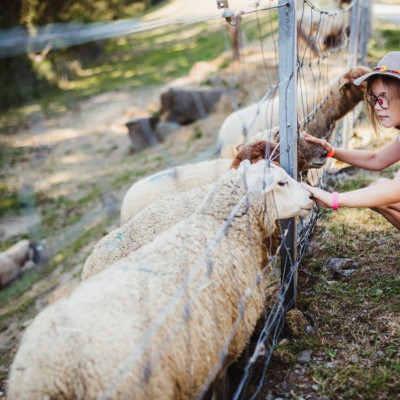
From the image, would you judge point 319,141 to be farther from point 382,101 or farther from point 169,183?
point 169,183

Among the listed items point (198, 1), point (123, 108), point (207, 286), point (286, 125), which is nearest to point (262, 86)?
point (123, 108)

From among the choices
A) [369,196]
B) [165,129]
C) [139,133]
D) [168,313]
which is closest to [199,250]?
[168,313]

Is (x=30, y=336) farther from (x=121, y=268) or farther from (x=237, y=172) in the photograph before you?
(x=237, y=172)

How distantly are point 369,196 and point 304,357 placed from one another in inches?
37.7

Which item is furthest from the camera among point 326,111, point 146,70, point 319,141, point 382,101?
point 146,70

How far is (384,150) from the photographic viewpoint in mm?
2760

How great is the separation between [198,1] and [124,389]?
68.1ft

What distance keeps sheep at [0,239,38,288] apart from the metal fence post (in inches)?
155

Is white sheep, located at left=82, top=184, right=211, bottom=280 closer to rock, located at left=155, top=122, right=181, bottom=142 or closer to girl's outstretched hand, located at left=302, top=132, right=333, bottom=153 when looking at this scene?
girl's outstretched hand, located at left=302, top=132, right=333, bottom=153

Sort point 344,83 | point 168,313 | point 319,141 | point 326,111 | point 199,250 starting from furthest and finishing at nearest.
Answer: point 344,83 → point 326,111 → point 319,141 → point 199,250 → point 168,313

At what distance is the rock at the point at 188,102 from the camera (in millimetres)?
9016

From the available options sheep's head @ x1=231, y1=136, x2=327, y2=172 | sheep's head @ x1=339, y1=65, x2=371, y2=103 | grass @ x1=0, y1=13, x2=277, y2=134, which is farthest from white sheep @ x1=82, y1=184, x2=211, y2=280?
grass @ x1=0, y1=13, x2=277, y2=134

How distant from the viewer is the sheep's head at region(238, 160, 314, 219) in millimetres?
2201

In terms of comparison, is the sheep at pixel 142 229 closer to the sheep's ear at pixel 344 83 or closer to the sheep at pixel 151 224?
the sheep at pixel 151 224
